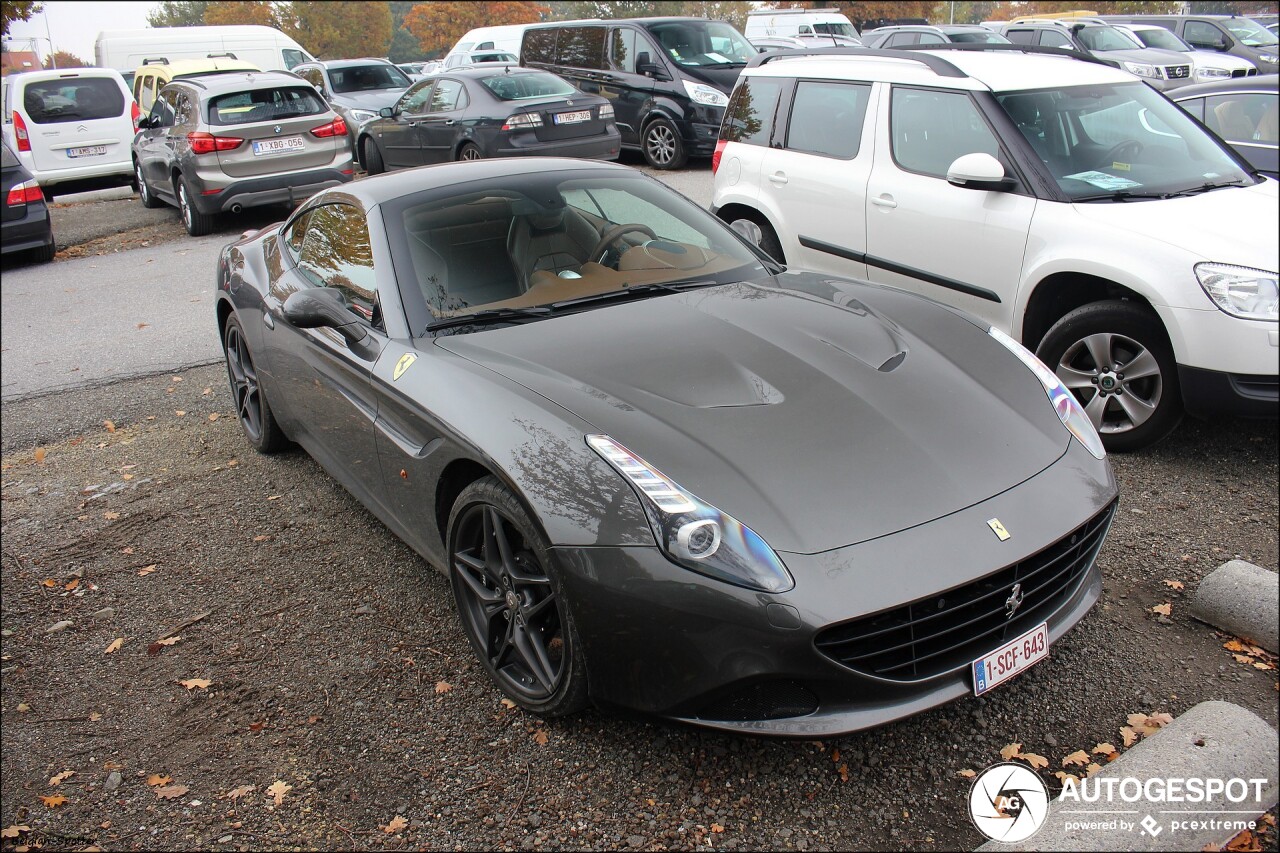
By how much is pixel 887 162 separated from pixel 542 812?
171 inches

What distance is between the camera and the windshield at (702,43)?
14336 mm

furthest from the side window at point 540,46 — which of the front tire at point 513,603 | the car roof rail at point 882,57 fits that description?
the front tire at point 513,603

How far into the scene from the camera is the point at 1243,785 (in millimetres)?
2424

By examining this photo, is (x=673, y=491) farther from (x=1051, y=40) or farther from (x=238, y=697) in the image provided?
(x=1051, y=40)

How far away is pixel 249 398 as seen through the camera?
5.37 meters

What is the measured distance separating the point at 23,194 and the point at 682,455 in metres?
11.0

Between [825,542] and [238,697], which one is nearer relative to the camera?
[825,542]

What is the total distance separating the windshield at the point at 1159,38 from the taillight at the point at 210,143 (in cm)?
1855

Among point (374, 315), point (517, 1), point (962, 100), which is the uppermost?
point (517, 1)

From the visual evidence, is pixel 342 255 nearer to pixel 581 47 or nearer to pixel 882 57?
pixel 882 57

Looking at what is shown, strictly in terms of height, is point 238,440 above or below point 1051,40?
below

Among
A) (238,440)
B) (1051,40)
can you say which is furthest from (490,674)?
(1051,40)

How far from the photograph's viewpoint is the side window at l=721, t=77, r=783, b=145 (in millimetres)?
6727

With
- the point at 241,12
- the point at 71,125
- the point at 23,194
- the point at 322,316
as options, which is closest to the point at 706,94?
the point at 23,194
